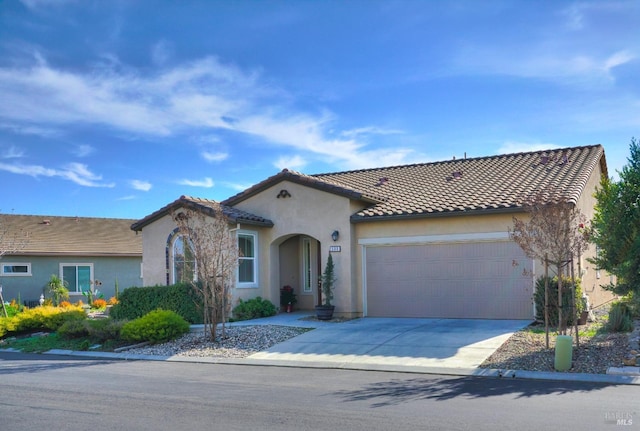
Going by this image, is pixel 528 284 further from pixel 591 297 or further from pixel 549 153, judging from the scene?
pixel 549 153

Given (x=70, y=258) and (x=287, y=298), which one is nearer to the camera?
(x=287, y=298)

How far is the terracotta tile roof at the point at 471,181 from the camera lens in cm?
1862

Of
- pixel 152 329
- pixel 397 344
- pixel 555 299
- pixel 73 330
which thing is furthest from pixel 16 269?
pixel 555 299

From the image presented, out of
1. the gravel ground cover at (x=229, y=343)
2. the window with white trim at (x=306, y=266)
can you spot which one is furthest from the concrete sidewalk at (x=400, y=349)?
the window with white trim at (x=306, y=266)

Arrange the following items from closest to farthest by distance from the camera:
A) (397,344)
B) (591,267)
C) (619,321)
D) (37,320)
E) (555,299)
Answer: (397,344) < (619,321) < (555,299) < (37,320) < (591,267)

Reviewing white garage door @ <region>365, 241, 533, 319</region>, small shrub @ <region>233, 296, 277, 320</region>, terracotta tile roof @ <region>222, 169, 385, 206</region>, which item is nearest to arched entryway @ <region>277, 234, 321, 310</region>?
small shrub @ <region>233, 296, 277, 320</region>

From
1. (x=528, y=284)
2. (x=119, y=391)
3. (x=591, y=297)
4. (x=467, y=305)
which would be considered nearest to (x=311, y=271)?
(x=467, y=305)

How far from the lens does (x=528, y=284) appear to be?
1762 centimetres

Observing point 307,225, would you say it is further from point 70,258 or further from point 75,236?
point 75,236

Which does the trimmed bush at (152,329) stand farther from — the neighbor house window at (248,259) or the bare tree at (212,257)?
the neighbor house window at (248,259)

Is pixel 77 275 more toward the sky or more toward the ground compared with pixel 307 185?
more toward the ground

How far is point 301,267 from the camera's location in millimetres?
22781

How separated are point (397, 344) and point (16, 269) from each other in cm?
2274

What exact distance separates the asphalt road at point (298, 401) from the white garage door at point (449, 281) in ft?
22.5
